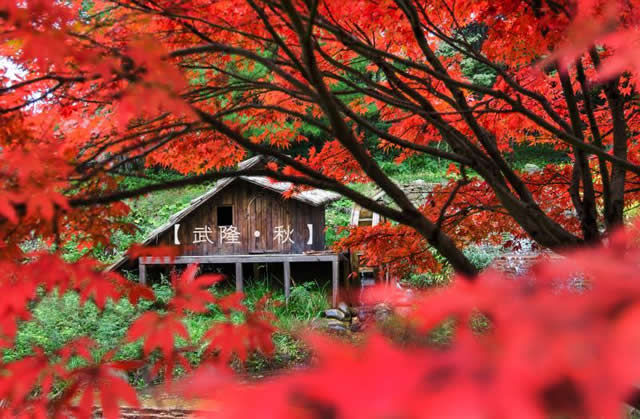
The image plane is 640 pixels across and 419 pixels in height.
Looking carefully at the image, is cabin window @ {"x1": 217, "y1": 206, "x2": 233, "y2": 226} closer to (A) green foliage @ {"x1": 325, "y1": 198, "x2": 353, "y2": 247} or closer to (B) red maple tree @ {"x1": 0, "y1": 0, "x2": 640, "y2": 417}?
(A) green foliage @ {"x1": 325, "y1": 198, "x2": 353, "y2": 247}

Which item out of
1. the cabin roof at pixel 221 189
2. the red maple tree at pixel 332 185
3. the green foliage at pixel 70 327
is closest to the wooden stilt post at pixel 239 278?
the cabin roof at pixel 221 189

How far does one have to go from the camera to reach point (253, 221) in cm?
1089

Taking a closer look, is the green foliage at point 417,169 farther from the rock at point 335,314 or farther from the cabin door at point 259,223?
the rock at point 335,314

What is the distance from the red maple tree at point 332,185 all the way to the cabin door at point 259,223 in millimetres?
6178

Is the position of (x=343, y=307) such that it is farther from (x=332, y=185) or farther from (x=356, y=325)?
(x=332, y=185)

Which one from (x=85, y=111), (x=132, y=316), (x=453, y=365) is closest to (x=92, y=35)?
(x=85, y=111)

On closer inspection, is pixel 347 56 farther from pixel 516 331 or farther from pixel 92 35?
pixel 516 331

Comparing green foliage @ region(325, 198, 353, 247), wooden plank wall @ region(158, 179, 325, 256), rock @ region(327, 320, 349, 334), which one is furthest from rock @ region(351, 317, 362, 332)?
green foliage @ region(325, 198, 353, 247)

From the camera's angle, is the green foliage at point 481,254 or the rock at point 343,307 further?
the green foliage at point 481,254

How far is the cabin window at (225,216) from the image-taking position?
36.2 ft

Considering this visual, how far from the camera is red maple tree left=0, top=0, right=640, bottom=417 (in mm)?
544

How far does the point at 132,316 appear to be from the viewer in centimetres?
886

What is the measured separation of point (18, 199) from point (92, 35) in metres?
1.25

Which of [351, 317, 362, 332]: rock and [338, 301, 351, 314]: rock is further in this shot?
[338, 301, 351, 314]: rock
